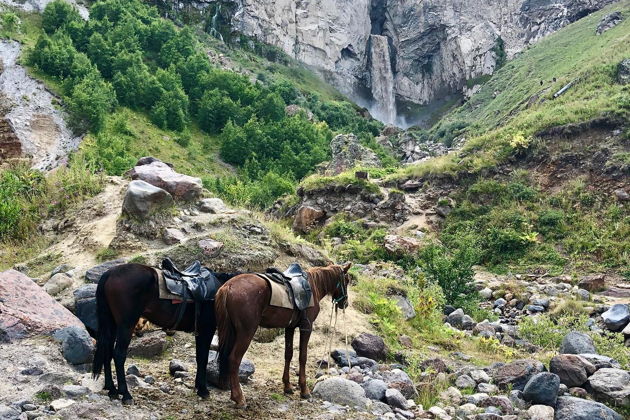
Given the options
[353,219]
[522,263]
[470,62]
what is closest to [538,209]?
[522,263]

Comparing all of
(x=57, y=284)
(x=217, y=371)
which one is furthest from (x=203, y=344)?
(x=57, y=284)

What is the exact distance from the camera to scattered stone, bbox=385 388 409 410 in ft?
21.8

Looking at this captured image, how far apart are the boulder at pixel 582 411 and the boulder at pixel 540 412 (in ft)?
0.41

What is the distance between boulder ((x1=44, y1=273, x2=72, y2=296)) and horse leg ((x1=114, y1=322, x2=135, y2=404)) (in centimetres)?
364

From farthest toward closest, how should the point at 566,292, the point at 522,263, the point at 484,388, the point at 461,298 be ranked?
the point at 522,263 < the point at 566,292 < the point at 461,298 < the point at 484,388

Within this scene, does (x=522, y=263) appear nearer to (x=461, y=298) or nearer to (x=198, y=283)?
(x=461, y=298)

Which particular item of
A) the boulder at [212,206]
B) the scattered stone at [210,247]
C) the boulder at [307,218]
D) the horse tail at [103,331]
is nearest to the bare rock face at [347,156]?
the boulder at [307,218]

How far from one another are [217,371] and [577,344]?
6.57m

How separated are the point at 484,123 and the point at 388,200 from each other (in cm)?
3931

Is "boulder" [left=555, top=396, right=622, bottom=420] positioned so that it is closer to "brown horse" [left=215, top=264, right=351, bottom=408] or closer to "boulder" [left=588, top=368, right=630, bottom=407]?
"boulder" [left=588, top=368, right=630, bottom=407]

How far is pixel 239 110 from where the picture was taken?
50781mm

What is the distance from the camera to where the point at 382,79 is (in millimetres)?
106812

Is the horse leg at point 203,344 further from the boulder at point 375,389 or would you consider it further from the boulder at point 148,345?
the boulder at point 375,389

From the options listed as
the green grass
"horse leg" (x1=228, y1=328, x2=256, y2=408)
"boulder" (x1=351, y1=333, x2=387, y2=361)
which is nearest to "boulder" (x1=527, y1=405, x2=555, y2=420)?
"boulder" (x1=351, y1=333, x2=387, y2=361)
